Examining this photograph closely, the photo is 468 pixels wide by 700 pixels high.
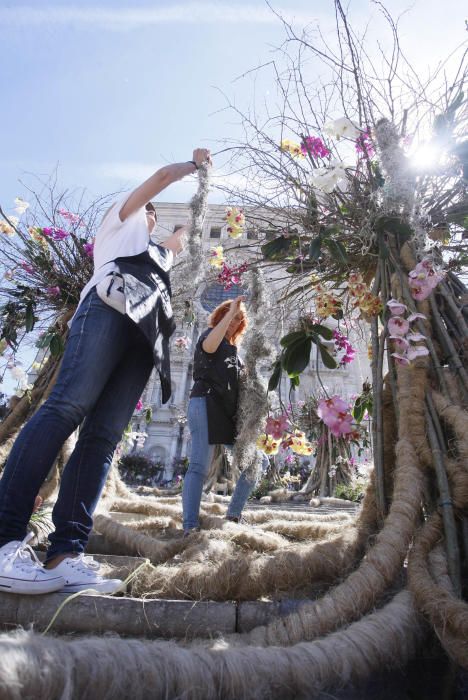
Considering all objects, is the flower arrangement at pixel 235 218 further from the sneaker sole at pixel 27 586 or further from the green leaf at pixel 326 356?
the sneaker sole at pixel 27 586

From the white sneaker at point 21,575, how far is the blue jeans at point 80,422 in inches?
1.7

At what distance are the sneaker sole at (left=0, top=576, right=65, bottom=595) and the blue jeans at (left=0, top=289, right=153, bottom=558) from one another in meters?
0.11

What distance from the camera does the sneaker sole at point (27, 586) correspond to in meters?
1.09

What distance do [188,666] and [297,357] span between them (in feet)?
3.64

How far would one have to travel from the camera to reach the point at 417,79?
1980 millimetres

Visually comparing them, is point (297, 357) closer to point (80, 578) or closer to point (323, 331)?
point (323, 331)

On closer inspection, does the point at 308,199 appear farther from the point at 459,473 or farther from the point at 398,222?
the point at 459,473

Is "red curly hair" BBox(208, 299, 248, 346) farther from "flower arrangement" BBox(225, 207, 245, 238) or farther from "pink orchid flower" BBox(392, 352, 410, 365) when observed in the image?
"pink orchid flower" BBox(392, 352, 410, 365)

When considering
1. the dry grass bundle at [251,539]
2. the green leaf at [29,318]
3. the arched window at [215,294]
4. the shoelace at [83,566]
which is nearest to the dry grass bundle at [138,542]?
the dry grass bundle at [251,539]

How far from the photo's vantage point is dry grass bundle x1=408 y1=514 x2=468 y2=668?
0.84 m

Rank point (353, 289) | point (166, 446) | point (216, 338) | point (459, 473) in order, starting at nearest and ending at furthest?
point (459, 473), point (353, 289), point (216, 338), point (166, 446)

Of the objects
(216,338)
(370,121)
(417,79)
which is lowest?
(216,338)

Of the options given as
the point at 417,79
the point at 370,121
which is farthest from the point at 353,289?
the point at 417,79

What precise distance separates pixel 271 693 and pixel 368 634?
229mm
